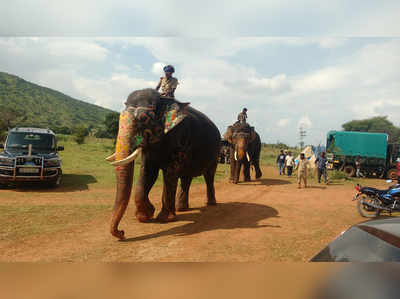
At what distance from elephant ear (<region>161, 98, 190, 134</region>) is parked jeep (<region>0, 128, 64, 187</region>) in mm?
5970

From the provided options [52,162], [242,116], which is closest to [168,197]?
[52,162]

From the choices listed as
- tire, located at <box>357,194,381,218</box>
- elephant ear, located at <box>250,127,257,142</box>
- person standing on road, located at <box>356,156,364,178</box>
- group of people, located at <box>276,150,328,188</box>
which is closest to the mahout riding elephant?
tire, located at <box>357,194,381,218</box>

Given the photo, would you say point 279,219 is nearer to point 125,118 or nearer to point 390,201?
point 390,201

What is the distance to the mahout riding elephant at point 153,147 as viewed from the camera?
5105mm

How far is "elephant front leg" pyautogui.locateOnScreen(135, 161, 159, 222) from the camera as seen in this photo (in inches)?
236

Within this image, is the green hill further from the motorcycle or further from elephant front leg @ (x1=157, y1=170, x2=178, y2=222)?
the motorcycle

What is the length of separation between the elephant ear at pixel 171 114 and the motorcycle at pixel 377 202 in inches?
236

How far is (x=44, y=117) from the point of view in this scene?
46812 mm

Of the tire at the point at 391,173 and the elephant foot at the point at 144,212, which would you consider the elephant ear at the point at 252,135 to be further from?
the tire at the point at 391,173

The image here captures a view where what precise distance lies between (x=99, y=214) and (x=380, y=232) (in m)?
6.25

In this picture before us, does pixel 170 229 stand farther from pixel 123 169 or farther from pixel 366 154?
pixel 366 154

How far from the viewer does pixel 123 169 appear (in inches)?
200

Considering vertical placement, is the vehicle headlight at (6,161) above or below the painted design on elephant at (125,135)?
below

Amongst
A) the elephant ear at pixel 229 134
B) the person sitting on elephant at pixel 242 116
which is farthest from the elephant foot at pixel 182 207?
the person sitting on elephant at pixel 242 116
